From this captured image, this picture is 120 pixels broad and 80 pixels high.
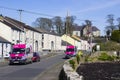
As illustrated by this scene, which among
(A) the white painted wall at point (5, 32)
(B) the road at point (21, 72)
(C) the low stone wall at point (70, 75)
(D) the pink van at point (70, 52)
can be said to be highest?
(A) the white painted wall at point (5, 32)

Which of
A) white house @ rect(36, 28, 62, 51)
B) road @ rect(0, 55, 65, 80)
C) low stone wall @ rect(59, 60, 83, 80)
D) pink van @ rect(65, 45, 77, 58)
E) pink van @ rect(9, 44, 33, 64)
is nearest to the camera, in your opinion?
low stone wall @ rect(59, 60, 83, 80)

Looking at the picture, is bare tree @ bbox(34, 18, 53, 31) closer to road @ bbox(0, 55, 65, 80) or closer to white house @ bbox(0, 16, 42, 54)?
white house @ bbox(0, 16, 42, 54)

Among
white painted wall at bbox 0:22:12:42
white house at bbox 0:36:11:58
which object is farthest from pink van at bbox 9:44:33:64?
white painted wall at bbox 0:22:12:42

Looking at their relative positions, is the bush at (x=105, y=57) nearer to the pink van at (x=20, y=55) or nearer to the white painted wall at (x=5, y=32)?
the pink van at (x=20, y=55)

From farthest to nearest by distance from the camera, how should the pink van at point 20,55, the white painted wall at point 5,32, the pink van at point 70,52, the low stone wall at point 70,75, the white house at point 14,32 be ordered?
the white house at point 14,32 < the white painted wall at point 5,32 < the pink van at point 70,52 < the pink van at point 20,55 < the low stone wall at point 70,75

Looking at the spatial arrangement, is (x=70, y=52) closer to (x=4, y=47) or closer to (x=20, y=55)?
(x=4, y=47)

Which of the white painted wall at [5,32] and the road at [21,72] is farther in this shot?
the white painted wall at [5,32]

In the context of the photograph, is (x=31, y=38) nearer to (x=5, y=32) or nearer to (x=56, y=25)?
(x=5, y=32)

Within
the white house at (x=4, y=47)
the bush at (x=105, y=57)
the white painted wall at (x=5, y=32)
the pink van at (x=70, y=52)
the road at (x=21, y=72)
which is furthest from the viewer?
the white painted wall at (x=5, y=32)

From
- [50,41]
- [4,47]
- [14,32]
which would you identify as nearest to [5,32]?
[14,32]

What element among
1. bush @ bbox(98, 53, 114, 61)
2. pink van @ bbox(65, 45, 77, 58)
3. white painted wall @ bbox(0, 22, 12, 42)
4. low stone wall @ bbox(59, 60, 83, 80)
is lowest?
low stone wall @ bbox(59, 60, 83, 80)

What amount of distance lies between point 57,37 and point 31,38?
129 feet

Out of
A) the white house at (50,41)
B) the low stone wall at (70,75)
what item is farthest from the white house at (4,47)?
the low stone wall at (70,75)

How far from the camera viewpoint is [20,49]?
4991 cm
